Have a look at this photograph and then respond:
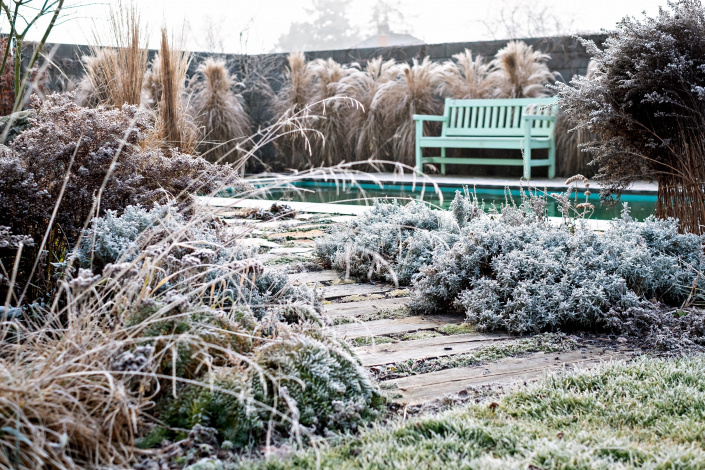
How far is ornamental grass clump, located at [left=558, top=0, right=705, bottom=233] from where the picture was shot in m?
3.12

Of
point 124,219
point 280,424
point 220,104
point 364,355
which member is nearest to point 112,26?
point 124,219

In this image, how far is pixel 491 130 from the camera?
8828 mm

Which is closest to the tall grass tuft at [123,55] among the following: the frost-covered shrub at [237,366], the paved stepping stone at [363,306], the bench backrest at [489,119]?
the paved stepping stone at [363,306]

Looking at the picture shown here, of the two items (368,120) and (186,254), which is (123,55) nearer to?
(186,254)

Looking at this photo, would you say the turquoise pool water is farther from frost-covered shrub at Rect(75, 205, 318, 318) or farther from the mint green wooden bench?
frost-covered shrub at Rect(75, 205, 318, 318)

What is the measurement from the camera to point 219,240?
2.25 m

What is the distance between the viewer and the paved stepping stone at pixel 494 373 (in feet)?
5.95

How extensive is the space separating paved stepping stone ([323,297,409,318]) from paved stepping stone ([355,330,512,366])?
1.21 ft

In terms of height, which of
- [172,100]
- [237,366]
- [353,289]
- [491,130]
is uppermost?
[172,100]

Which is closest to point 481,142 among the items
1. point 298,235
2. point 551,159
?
point 551,159

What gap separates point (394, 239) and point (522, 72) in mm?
6224

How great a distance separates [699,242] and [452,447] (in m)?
1.93

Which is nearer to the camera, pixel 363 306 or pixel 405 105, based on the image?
pixel 363 306

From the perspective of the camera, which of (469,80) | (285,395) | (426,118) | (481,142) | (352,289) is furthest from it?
(469,80)
